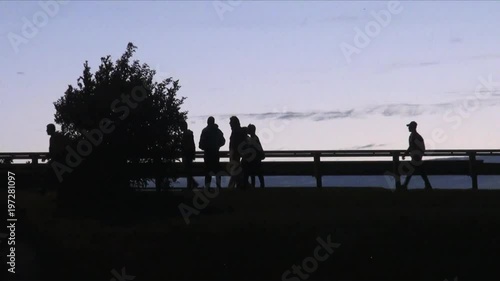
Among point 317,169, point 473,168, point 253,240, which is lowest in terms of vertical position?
point 253,240

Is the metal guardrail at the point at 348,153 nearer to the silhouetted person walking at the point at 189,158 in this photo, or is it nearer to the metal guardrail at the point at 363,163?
the metal guardrail at the point at 363,163

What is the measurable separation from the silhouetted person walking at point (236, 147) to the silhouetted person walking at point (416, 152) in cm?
450

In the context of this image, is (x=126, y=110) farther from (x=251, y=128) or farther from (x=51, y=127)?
(x=251, y=128)

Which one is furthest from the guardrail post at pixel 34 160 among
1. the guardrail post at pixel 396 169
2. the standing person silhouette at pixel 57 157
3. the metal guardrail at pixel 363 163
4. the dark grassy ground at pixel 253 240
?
the guardrail post at pixel 396 169

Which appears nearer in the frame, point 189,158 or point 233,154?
point 189,158

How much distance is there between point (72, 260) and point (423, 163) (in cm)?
1525

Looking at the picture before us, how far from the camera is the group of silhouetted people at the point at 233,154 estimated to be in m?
25.8

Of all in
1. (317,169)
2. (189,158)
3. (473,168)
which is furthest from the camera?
(473,168)

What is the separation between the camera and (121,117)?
21.0 meters

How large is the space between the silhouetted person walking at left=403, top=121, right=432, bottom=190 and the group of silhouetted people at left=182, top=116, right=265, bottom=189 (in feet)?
13.4

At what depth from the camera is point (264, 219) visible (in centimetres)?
1916

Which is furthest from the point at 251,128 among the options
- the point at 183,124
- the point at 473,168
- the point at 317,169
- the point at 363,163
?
the point at 473,168

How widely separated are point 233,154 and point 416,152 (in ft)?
16.3

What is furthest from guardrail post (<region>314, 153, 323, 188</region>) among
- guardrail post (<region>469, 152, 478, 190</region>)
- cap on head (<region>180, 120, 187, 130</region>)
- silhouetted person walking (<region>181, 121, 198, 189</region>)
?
cap on head (<region>180, 120, 187, 130</region>)
